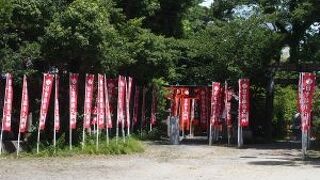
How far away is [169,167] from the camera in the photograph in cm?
1562

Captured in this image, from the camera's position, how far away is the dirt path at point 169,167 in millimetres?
13758

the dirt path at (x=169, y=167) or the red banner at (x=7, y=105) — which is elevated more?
the red banner at (x=7, y=105)

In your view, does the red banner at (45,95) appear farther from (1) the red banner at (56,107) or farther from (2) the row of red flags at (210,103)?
(2) the row of red flags at (210,103)

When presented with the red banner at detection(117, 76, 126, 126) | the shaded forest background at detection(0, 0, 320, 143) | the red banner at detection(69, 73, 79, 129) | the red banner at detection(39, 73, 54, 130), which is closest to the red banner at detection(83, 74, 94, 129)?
the red banner at detection(69, 73, 79, 129)

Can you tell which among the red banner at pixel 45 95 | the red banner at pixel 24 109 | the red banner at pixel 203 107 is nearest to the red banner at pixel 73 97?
the red banner at pixel 45 95

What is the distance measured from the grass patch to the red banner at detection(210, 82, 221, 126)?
510 centimetres

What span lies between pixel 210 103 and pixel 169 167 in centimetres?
1269

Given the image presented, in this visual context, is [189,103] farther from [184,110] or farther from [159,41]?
[159,41]

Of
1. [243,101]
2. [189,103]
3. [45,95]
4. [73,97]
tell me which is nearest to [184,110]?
[189,103]

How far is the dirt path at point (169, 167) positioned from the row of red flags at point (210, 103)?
3637mm

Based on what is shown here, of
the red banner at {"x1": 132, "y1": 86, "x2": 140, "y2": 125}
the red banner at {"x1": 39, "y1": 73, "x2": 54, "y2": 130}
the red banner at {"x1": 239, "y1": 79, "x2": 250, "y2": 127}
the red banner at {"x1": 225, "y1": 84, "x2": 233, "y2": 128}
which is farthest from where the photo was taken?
the red banner at {"x1": 132, "y1": 86, "x2": 140, "y2": 125}

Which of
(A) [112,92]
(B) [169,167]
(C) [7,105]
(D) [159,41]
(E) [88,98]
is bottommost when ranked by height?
(B) [169,167]

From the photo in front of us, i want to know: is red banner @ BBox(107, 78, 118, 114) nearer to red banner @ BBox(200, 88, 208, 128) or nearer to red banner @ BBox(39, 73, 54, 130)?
red banner @ BBox(39, 73, 54, 130)

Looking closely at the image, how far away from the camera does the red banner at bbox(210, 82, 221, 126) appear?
24178 millimetres
